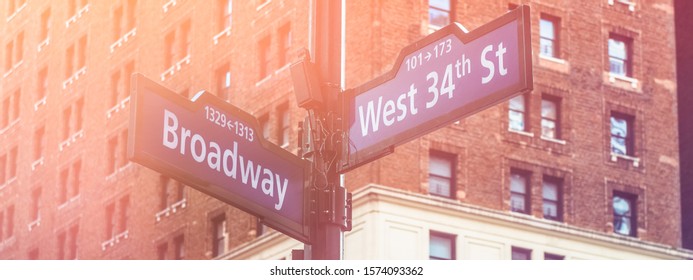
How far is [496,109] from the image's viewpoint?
49.3m

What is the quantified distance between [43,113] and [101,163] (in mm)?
5054

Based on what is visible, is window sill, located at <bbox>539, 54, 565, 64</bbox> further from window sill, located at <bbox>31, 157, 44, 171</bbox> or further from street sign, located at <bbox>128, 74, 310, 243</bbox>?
street sign, located at <bbox>128, 74, 310, 243</bbox>

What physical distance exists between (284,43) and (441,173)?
6745 mm

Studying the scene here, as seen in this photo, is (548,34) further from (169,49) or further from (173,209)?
(173,209)

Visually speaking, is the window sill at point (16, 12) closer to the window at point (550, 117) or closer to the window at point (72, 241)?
the window at point (72, 241)

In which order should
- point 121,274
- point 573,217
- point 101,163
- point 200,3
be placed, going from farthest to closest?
1. point 101,163
2. point 200,3
3. point 573,217
4. point 121,274

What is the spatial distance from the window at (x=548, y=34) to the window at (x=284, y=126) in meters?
8.28

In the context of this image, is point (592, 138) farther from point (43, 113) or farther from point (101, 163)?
point (43, 113)

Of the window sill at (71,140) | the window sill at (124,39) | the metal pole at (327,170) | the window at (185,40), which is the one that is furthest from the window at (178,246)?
the metal pole at (327,170)

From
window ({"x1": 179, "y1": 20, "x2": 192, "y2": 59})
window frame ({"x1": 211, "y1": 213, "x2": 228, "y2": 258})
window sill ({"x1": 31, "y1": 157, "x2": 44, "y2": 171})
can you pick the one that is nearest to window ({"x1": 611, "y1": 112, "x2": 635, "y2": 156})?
window frame ({"x1": 211, "y1": 213, "x2": 228, "y2": 258})

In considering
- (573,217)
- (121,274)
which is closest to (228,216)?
(573,217)

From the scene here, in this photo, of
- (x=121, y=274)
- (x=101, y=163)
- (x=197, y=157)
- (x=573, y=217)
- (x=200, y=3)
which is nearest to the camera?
(x=197, y=157)

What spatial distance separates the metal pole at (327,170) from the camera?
30.3 feet

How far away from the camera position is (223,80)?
177 feet
